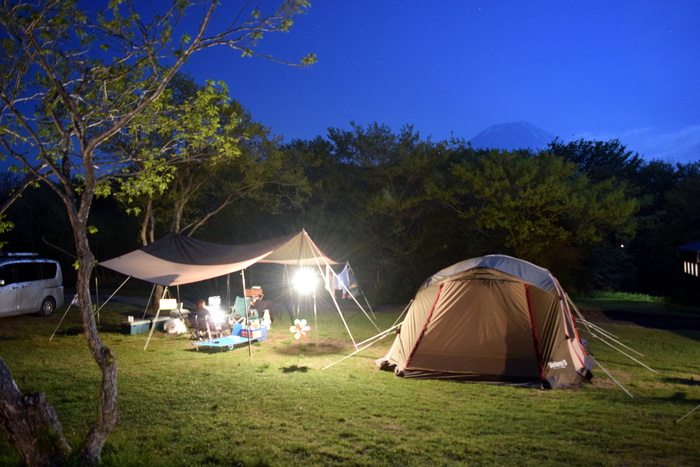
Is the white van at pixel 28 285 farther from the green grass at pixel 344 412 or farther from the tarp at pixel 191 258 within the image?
the tarp at pixel 191 258

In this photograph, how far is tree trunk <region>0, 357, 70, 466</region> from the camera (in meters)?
3.51

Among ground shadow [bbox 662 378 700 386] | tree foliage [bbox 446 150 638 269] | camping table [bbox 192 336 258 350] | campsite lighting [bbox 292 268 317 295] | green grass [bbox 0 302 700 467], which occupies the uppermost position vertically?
tree foliage [bbox 446 150 638 269]

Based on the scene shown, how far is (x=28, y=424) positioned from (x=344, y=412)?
2942 mm

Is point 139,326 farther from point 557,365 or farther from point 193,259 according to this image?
point 557,365

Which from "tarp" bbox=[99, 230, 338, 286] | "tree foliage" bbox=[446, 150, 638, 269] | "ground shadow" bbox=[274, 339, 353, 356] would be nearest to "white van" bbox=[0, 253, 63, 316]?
"tarp" bbox=[99, 230, 338, 286]

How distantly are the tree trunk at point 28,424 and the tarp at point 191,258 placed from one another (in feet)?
18.3

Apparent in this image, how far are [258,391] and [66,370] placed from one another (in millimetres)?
3025

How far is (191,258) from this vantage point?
1052 cm

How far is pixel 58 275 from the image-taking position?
13914 millimetres

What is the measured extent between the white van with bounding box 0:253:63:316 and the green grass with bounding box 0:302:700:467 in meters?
3.34

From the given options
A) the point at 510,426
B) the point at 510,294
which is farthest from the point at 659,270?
the point at 510,426

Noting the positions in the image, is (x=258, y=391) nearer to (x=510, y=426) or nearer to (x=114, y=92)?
(x=510, y=426)

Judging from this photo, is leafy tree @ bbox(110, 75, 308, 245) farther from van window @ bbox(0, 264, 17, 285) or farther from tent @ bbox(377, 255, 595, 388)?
tent @ bbox(377, 255, 595, 388)

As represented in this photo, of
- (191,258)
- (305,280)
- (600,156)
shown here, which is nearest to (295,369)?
(191,258)
